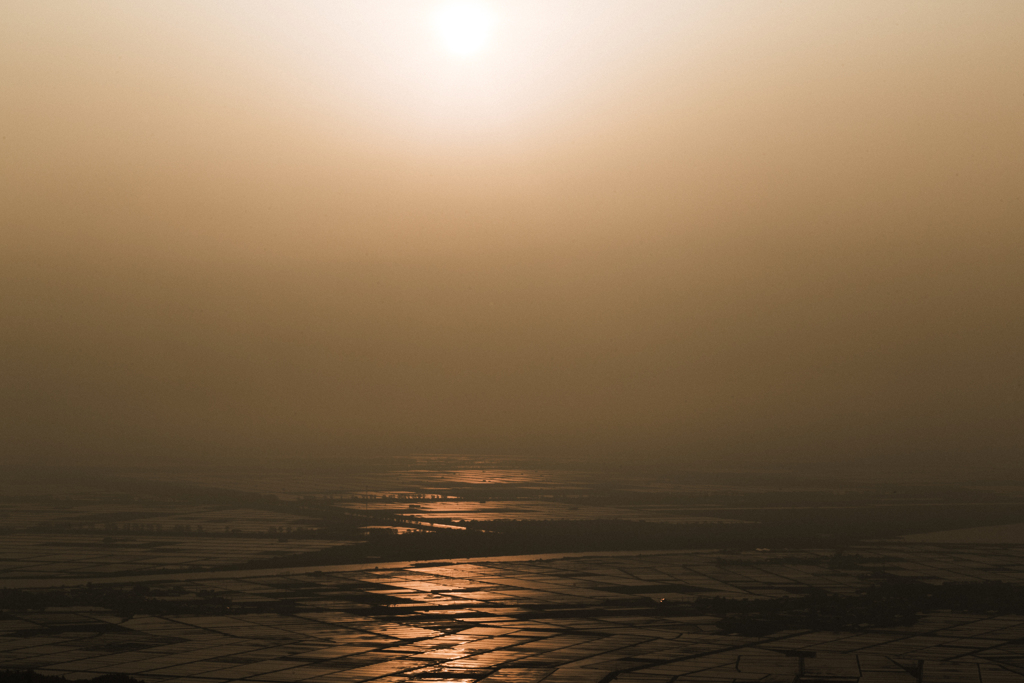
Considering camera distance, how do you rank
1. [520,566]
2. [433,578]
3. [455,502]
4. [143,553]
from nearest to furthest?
1. [433,578]
2. [520,566]
3. [143,553]
4. [455,502]

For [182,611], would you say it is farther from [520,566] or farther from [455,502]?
[455,502]

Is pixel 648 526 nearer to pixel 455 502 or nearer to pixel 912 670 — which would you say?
pixel 455 502

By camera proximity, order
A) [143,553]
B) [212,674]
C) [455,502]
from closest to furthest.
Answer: [212,674] → [143,553] → [455,502]

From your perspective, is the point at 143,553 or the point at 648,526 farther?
the point at 648,526

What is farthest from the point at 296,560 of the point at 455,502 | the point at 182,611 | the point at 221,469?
the point at 221,469

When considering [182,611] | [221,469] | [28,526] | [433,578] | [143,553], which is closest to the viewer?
[182,611]

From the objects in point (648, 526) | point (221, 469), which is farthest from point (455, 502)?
point (221, 469)

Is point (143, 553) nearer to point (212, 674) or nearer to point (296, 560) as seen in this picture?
point (296, 560)

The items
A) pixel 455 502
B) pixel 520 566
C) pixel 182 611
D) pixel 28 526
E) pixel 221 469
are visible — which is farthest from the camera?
pixel 221 469
